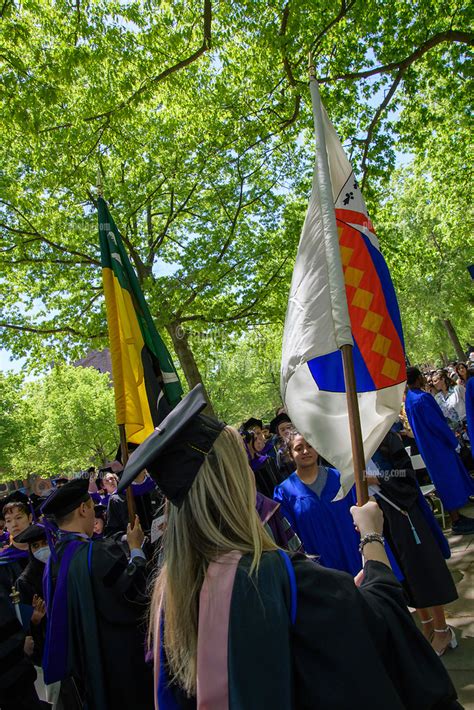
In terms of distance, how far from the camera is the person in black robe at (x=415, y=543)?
13.8 feet

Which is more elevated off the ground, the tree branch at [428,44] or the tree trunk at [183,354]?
the tree branch at [428,44]

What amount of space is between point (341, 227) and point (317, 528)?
2140 millimetres

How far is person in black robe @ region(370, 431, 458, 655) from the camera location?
420cm

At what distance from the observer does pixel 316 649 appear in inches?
59.6

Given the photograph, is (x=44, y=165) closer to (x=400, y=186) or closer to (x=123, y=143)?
(x=123, y=143)

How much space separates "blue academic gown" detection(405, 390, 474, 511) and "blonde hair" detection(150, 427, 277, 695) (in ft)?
18.4

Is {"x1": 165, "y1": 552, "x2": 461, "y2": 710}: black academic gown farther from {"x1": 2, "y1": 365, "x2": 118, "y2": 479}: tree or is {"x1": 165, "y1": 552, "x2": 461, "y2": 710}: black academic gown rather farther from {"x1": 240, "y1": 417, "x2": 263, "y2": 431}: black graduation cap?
{"x1": 2, "y1": 365, "x2": 118, "y2": 479}: tree

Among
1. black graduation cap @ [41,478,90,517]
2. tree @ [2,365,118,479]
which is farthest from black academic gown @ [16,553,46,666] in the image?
tree @ [2,365,118,479]

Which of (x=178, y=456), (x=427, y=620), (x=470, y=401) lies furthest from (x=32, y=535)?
(x=470, y=401)

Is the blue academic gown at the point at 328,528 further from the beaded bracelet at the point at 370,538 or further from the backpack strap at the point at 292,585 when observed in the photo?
the backpack strap at the point at 292,585

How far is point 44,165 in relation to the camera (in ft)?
33.4

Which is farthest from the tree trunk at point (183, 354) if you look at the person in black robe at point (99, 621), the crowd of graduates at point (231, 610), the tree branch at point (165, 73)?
the crowd of graduates at point (231, 610)

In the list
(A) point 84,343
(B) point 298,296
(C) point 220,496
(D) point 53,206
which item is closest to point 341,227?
(B) point 298,296

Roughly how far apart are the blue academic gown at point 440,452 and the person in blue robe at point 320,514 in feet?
10.4
